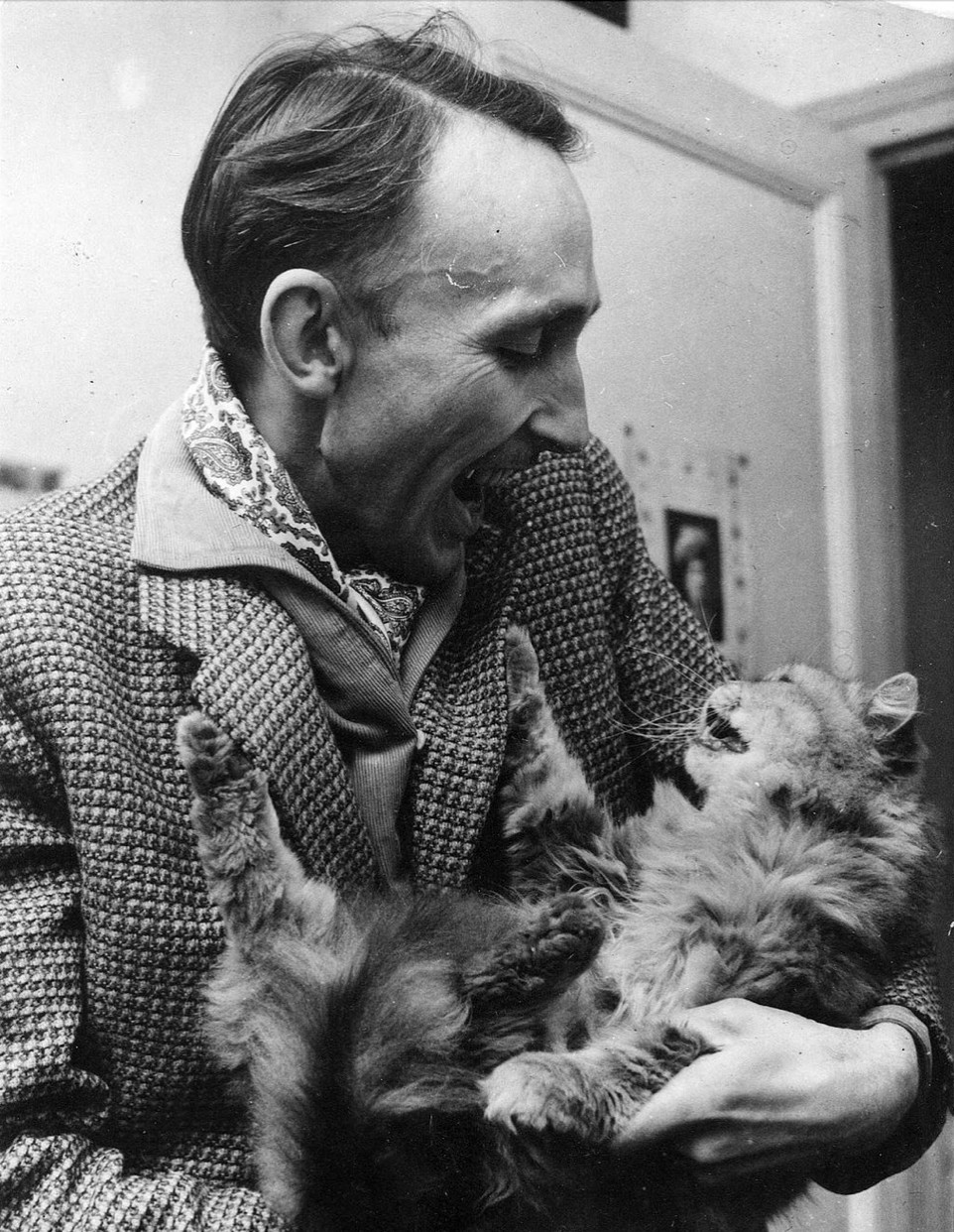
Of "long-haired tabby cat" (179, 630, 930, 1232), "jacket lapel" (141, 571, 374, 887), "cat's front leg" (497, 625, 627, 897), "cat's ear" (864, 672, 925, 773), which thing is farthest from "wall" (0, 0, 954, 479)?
"cat's ear" (864, 672, 925, 773)

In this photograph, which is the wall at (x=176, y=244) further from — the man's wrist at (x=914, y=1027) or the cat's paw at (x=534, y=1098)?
the cat's paw at (x=534, y=1098)

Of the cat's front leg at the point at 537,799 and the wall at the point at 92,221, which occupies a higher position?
the wall at the point at 92,221

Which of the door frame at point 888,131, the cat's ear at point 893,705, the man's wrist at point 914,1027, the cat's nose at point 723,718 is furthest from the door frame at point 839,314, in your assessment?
the man's wrist at point 914,1027

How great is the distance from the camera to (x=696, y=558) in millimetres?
1803

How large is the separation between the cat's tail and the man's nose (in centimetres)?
58

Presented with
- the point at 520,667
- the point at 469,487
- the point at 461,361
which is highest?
the point at 461,361

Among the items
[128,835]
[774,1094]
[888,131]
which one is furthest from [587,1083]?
[888,131]

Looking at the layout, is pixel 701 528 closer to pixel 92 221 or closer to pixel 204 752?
pixel 204 752

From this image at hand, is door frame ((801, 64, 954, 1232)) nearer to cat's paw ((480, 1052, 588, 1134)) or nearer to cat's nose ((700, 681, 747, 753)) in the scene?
cat's nose ((700, 681, 747, 753))

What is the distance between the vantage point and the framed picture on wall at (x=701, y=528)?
1742 millimetres

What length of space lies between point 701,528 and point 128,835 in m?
1.05

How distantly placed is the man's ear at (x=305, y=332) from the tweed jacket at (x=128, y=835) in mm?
252

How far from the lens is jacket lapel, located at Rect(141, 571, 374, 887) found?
1.27m

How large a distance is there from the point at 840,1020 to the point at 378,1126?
0.68 m
